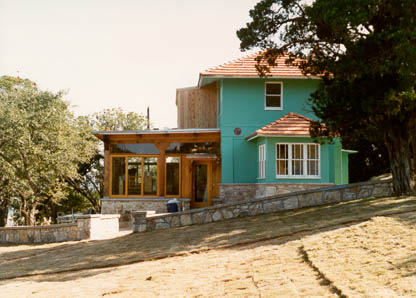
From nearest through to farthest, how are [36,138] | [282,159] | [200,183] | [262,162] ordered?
[282,159] → [262,162] → [36,138] → [200,183]

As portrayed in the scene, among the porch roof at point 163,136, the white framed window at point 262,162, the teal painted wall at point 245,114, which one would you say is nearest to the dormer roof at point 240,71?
the teal painted wall at point 245,114

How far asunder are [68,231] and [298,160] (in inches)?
372

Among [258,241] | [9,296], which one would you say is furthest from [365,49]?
[9,296]

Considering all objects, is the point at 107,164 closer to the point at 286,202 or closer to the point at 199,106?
the point at 199,106

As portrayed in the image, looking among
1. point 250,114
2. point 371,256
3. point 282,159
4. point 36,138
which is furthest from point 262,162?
point 371,256

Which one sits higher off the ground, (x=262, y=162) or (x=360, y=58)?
(x=360, y=58)

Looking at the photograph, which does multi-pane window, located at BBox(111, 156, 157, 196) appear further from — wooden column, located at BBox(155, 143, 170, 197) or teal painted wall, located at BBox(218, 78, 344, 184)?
teal painted wall, located at BBox(218, 78, 344, 184)

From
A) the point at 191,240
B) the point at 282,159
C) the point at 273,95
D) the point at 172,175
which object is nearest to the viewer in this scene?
the point at 191,240

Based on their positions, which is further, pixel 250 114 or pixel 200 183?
pixel 200 183

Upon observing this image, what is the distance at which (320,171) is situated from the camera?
2008cm

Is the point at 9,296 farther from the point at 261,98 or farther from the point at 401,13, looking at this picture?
the point at 261,98

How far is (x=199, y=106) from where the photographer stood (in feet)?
79.0

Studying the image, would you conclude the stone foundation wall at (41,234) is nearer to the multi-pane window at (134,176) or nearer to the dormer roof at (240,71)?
the multi-pane window at (134,176)

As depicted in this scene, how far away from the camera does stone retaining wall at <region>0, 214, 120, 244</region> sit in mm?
16375
